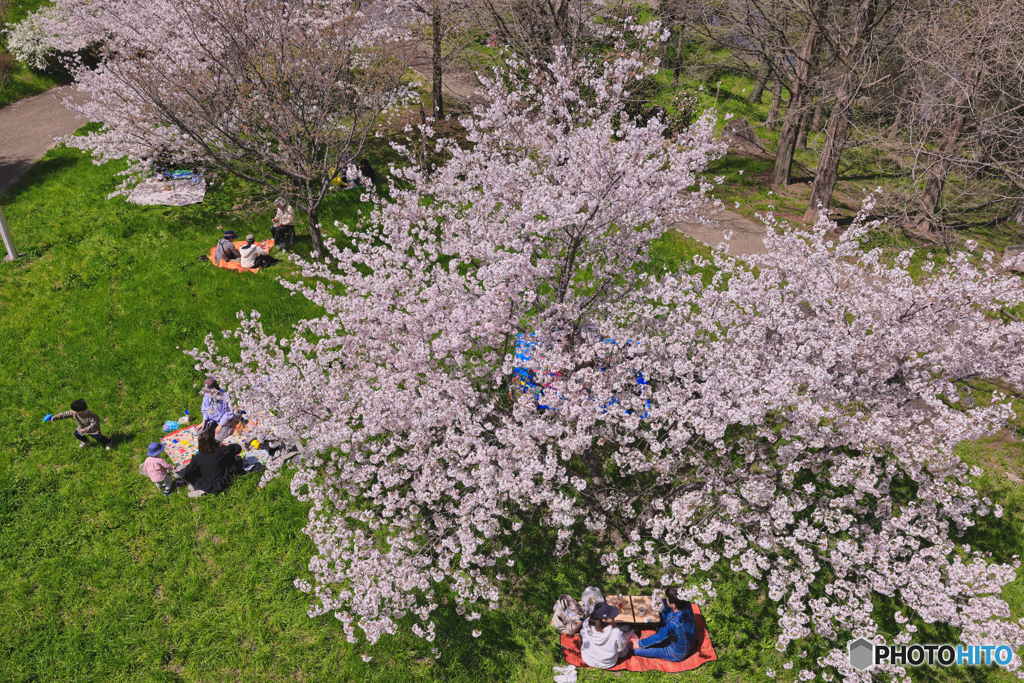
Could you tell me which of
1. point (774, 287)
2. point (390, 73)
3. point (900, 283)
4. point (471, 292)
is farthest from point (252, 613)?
point (390, 73)

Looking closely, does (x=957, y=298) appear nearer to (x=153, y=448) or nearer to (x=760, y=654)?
(x=760, y=654)

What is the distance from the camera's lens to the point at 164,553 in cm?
787

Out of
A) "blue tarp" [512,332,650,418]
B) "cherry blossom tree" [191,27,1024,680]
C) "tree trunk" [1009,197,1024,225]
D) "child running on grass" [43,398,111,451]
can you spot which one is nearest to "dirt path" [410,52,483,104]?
"cherry blossom tree" [191,27,1024,680]

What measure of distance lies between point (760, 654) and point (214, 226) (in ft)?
48.2

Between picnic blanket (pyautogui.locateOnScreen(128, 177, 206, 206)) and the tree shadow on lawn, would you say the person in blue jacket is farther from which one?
the tree shadow on lawn

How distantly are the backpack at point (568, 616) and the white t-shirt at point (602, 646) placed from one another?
0.14 meters

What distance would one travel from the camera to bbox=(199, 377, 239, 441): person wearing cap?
9391 mm

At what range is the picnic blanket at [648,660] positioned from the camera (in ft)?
22.4

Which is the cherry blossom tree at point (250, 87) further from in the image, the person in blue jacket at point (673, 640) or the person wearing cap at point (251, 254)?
the person in blue jacket at point (673, 640)

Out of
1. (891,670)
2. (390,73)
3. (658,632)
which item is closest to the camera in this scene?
(891,670)

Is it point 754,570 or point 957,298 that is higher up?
point 957,298

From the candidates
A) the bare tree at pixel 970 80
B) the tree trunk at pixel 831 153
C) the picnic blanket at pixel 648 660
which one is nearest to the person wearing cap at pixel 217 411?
the picnic blanket at pixel 648 660

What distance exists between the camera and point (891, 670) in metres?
6.15

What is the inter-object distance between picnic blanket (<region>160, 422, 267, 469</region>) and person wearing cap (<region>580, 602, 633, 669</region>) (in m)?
5.74
